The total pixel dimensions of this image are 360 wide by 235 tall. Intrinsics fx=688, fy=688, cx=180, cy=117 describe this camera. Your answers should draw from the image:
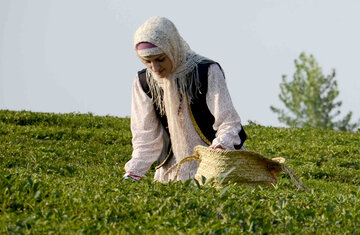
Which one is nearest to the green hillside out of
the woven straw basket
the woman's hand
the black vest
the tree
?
the woven straw basket

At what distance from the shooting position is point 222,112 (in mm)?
7207

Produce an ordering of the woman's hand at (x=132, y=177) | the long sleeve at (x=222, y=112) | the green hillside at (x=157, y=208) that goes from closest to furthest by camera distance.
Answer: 1. the green hillside at (x=157, y=208)
2. the long sleeve at (x=222, y=112)
3. the woman's hand at (x=132, y=177)

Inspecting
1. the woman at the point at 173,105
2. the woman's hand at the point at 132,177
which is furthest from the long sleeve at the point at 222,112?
the woman's hand at the point at 132,177

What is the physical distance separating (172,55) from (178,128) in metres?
0.86

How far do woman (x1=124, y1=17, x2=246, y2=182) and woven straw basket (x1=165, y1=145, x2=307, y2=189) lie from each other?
0.22 m

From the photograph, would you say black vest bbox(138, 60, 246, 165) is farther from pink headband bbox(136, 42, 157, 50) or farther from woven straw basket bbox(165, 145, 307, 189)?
pink headband bbox(136, 42, 157, 50)

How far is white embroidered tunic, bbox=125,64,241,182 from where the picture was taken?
7.25 meters

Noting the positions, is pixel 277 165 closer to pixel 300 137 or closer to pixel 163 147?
pixel 163 147

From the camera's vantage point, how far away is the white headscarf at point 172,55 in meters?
7.12

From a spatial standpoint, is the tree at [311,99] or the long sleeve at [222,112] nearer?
the long sleeve at [222,112]

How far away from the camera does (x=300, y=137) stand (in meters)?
16.0

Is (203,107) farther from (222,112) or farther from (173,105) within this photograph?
(222,112)

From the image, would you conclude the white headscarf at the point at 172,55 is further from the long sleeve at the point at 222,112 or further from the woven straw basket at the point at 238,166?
the woven straw basket at the point at 238,166

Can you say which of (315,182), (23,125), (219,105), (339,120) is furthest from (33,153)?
(339,120)
